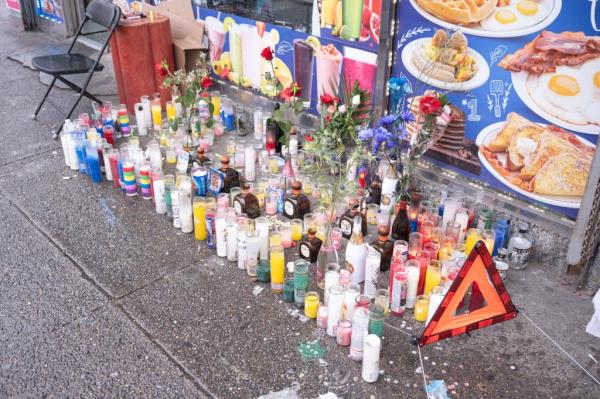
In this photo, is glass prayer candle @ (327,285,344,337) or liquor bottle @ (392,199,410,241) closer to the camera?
glass prayer candle @ (327,285,344,337)

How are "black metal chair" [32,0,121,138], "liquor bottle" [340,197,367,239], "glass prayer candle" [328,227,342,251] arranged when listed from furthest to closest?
1. "black metal chair" [32,0,121,138]
2. "liquor bottle" [340,197,367,239]
3. "glass prayer candle" [328,227,342,251]

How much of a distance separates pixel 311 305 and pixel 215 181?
1.58m

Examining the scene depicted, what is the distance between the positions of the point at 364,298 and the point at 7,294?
7.56 feet

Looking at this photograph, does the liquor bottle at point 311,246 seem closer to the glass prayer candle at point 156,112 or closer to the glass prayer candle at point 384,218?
the glass prayer candle at point 384,218

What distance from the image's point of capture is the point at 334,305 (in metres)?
3.13

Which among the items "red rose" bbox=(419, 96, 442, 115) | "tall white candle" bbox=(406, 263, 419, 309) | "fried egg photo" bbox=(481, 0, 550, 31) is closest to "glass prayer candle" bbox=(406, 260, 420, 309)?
"tall white candle" bbox=(406, 263, 419, 309)

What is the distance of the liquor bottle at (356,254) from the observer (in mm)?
3502

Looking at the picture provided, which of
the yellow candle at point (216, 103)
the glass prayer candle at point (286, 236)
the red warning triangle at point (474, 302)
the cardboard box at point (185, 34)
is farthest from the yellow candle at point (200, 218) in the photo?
the cardboard box at point (185, 34)

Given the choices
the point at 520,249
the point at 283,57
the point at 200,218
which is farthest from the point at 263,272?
the point at 283,57

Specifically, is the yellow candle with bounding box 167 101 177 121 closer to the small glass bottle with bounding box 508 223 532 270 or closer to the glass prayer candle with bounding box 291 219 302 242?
the glass prayer candle with bounding box 291 219 302 242

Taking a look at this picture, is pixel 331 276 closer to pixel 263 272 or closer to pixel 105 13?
pixel 263 272

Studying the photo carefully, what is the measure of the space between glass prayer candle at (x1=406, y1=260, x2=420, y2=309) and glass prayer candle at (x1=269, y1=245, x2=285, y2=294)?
769 millimetres

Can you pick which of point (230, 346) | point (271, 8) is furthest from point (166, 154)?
point (230, 346)

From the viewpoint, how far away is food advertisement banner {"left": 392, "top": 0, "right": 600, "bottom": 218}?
137 inches
